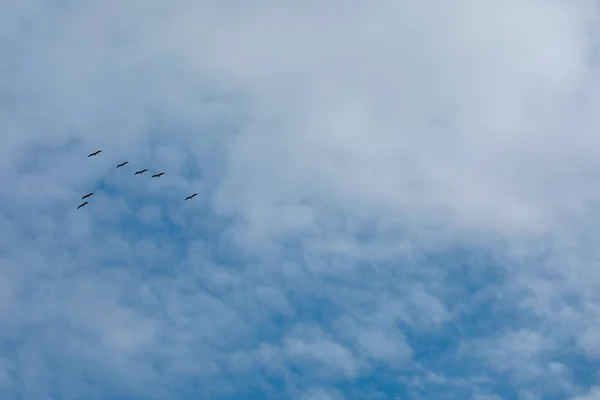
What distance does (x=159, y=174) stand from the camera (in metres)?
188

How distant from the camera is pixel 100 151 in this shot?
179 m

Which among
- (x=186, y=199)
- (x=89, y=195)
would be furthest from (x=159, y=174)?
(x=89, y=195)

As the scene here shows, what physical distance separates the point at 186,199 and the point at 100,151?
47.9m

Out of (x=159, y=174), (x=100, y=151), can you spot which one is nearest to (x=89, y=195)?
(x=100, y=151)

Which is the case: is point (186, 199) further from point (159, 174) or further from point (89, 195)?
point (89, 195)

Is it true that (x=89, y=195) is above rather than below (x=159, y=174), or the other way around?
below

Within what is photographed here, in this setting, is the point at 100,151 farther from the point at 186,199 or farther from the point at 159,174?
the point at 186,199

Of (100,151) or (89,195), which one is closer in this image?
(100,151)

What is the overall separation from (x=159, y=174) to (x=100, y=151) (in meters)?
29.5

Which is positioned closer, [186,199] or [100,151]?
[100,151]

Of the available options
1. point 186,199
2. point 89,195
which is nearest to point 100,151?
point 89,195

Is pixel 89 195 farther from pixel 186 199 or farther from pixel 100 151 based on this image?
pixel 186 199

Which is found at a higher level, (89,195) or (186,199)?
(186,199)

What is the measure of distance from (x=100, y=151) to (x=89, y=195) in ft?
94.1
